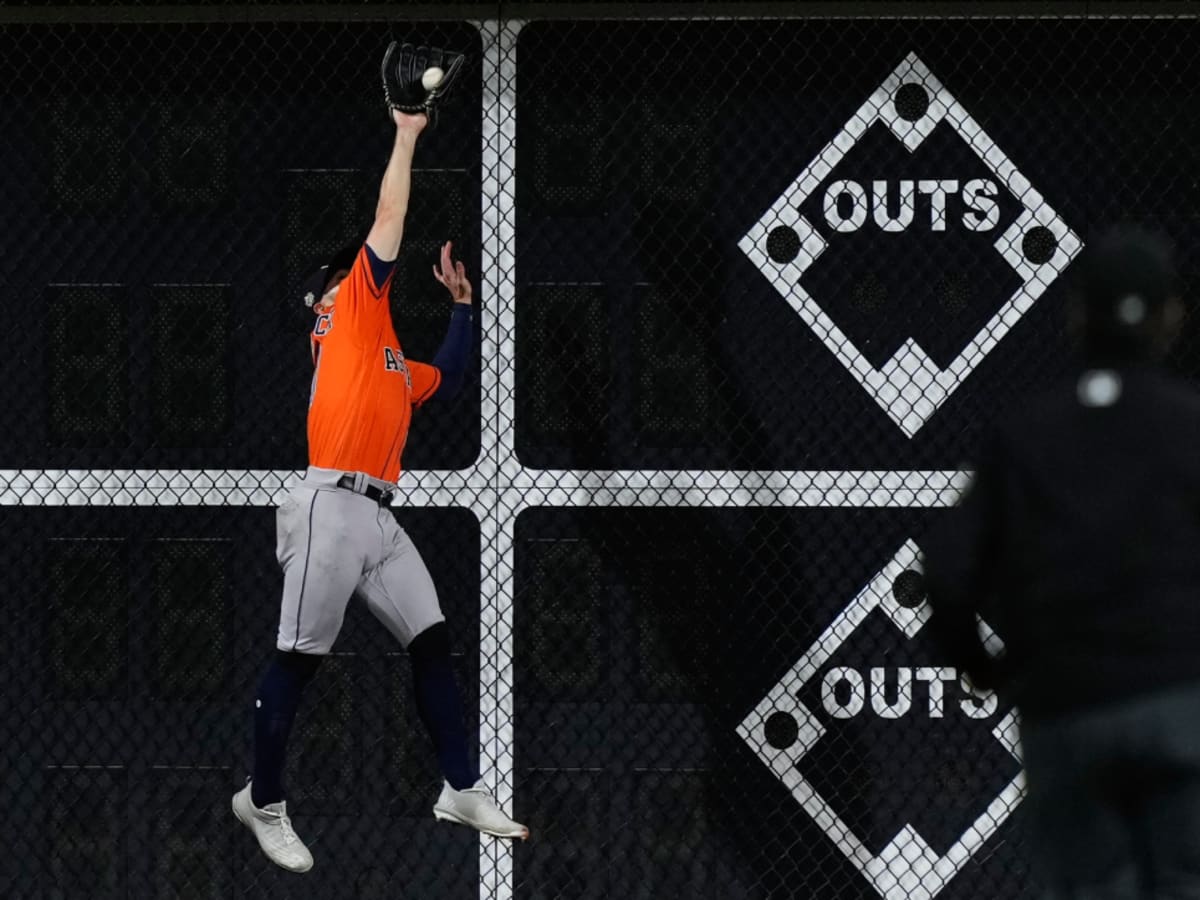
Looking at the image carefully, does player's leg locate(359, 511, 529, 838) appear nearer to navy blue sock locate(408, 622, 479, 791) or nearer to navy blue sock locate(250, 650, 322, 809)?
navy blue sock locate(408, 622, 479, 791)

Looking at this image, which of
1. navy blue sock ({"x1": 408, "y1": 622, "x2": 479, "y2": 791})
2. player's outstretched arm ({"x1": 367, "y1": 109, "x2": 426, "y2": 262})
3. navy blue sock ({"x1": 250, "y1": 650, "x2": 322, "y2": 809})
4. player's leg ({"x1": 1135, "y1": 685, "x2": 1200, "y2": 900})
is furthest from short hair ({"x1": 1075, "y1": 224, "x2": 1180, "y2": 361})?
navy blue sock ({"x1": 250, "y1": 650, "x2": 322, "y2": 809})

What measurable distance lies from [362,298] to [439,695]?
1109 millimetres

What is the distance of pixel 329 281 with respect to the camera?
16.6 ft

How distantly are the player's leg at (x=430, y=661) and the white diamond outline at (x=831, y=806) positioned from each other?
3.02ft

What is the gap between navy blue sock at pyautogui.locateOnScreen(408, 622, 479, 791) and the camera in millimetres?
4852

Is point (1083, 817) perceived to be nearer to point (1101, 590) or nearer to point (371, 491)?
point (1101, 590)

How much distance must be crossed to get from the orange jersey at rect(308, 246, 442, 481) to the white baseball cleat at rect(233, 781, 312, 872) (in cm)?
98

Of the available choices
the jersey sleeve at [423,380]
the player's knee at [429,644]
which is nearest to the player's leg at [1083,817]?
the player's knee at [429,644]

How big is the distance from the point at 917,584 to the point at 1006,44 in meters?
1.70

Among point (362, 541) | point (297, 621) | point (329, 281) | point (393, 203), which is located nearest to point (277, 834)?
point (297, 621)

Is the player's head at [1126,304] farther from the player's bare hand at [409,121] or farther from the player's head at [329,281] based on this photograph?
the player's head at [329,281]

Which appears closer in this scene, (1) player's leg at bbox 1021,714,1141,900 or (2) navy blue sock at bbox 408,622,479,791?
(1) player's leg at bbox 1021,714,1141,900

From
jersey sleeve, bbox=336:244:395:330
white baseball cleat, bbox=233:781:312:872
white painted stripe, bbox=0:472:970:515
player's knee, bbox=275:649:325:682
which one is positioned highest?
jersey sleeve, bbox=336:244:395:330

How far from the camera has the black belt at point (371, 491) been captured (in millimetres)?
4844
